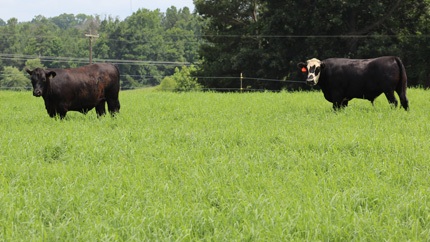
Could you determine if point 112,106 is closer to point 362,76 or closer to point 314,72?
point 314,72

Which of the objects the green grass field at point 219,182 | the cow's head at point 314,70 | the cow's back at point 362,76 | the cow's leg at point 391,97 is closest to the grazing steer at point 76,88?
the green grass field at point 219,182

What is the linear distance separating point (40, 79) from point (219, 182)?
560cm

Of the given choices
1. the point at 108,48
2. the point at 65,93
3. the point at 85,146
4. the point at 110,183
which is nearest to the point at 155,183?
the point at 110,183

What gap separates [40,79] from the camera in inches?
333

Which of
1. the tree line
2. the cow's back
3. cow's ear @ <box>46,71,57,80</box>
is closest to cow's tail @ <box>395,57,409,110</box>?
the cow's back

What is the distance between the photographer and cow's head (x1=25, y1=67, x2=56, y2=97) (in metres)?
8.39

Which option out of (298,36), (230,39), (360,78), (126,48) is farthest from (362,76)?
(126,48)

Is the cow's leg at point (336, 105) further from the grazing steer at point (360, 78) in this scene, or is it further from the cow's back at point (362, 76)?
the cow's back at point (362, 76)

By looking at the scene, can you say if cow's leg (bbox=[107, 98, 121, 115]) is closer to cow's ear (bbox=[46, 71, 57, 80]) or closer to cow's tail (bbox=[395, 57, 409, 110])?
cow's ear (bbox=[46, 71, 57, 80])

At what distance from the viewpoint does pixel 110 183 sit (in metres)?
4.27

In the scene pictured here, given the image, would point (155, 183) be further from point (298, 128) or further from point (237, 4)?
point (237, 4)

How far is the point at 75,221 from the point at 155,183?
1037 mm

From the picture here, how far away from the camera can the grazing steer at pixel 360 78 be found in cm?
907

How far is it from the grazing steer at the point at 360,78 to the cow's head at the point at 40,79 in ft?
17.6
